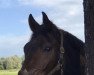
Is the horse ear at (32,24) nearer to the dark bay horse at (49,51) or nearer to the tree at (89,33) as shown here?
the dark bay horse at (49,51)

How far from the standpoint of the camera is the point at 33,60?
19.0 ft

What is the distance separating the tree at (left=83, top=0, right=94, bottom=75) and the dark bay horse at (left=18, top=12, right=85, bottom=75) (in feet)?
3.24

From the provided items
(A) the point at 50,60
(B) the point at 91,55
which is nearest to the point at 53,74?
(A) the point at 50,60

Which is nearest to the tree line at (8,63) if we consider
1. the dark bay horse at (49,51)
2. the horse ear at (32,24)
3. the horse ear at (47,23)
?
the horse ear at (32,24)

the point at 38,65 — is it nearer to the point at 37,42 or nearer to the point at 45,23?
the point at 37,42

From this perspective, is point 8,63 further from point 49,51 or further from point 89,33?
point 89,33

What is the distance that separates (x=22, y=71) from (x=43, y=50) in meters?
0.52

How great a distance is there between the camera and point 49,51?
601cm

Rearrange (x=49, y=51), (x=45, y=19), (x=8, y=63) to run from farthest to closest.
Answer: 1. (x=8, y=63)
2. (x=45, y=19)
3. (x=49, y=51)

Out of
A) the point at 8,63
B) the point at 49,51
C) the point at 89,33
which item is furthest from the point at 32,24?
the point at 8,63

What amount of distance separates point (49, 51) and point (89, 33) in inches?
44.7

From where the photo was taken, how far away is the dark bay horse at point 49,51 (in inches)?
229

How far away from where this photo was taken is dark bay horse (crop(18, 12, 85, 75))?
5820 mm

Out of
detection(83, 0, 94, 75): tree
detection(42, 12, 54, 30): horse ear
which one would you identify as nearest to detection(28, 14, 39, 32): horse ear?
detection(42, 12, 54, 30): horse ear
